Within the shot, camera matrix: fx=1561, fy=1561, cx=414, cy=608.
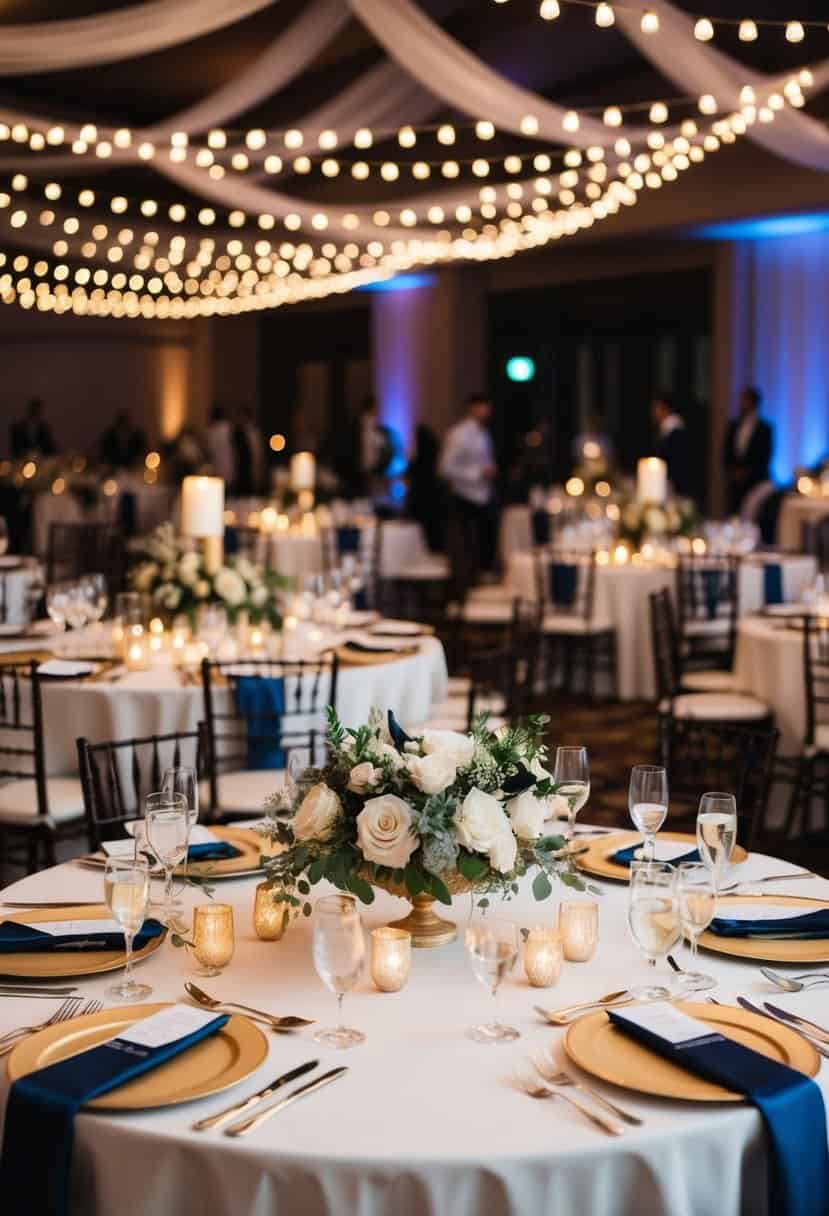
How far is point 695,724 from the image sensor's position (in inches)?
174

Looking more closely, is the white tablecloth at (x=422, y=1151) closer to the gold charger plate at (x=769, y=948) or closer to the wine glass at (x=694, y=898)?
the wine glass at (x=694, y=898)

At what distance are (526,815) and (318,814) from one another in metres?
0.33

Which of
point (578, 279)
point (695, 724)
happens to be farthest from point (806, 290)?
point (695, 724)

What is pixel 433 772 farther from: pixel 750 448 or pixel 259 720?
pixel 750 448

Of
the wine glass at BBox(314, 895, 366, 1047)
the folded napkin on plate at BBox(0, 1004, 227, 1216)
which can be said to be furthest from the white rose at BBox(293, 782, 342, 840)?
the folded napkin on plate at BBox(0, 1004, 227, 1216)

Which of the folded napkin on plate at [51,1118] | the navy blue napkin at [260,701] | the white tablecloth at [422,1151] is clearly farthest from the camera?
the navy blue napkin at [260,701]

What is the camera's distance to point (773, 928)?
8.61 feet

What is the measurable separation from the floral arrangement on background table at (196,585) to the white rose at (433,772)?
11.4 feet

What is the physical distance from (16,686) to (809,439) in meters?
11.7

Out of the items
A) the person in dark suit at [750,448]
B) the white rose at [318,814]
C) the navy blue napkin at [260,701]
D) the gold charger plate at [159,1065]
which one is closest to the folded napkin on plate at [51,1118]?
the gold charger plate at [159,1065]

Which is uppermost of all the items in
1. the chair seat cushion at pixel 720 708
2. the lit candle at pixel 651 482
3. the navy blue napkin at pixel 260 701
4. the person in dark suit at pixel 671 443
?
the person in dark suit at pixel 671 443

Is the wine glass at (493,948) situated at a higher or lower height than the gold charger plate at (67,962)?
higher

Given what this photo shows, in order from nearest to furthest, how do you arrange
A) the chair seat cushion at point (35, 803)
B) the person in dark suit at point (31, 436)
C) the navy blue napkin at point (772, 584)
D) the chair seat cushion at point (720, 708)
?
the chair seat cushion at point (35, 803) → the chair seat cushion at point (720, 708) → the navy blue napkin at point (772, 584) → the person in dark suit at point (31, 436)

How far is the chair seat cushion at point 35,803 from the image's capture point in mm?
4758
